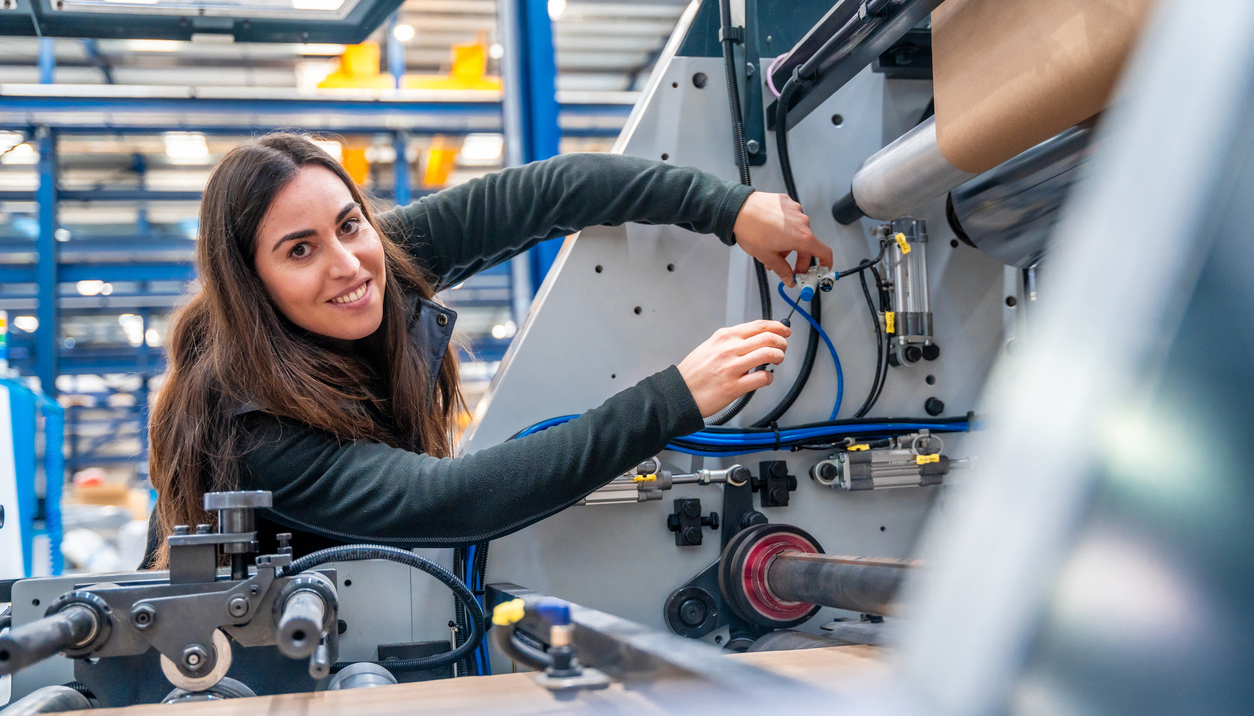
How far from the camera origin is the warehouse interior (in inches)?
9.4

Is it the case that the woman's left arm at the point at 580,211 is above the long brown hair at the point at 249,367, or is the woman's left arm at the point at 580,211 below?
above

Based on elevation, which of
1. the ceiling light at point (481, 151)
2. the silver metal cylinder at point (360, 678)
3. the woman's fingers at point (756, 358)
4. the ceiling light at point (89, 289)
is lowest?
the silver metal cylinder at point (360, 678)

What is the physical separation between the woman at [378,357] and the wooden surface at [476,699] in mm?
421

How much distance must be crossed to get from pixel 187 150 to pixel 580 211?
6151mm

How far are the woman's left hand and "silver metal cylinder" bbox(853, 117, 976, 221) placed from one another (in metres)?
0.11

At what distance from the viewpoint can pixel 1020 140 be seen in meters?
0.96

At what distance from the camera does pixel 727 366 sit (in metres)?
1.09

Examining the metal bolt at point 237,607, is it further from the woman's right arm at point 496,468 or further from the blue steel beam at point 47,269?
the blue steel beam at point 47,269

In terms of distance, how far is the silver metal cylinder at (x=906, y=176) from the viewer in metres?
1.13

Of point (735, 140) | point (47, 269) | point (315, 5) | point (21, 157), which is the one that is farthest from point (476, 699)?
point (21, 157)

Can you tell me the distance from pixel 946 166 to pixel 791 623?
2.40 ft

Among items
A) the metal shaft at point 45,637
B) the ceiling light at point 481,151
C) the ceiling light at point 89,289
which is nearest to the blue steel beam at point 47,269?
the ceiling light at point 89,289

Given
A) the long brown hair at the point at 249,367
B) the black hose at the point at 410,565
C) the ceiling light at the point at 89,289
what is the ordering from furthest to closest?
the ceiling light at the point at 89,289, the long brown hair at the point at 249,367, the black hose at the point at 410,565

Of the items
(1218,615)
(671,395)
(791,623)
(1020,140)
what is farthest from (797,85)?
(1218,615)
